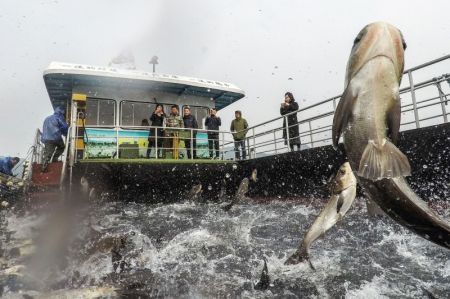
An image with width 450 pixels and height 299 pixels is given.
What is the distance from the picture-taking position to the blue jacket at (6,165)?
43.9ft

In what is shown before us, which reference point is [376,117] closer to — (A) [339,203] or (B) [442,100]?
(A) [339,203]

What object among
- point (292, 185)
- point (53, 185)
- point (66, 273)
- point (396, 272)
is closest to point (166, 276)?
point (66, 273)

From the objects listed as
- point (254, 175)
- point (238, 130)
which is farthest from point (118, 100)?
point (254, 175)

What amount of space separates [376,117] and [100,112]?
10.6m

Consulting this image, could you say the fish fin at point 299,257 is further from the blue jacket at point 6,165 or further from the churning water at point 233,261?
the blue jacket at point 6,165

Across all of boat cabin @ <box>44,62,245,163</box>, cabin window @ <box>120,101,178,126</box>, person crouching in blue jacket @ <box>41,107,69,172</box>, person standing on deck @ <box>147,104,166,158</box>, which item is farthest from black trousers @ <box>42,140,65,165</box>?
person standing on deck @ <box>147,104,166,158</box>

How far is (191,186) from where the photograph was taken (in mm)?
10766

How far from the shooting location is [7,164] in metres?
13.6

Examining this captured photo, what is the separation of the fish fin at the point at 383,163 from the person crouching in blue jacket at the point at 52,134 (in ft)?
31.7

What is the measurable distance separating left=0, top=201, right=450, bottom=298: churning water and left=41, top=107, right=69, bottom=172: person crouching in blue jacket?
3499mm

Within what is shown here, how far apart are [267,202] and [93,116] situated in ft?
20.8

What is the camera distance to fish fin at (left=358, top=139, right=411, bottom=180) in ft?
7.89

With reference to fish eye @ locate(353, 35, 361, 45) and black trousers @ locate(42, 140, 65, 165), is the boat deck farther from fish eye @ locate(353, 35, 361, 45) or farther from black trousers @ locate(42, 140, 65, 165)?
fish eye @ locate(353, 35, 361, 45)

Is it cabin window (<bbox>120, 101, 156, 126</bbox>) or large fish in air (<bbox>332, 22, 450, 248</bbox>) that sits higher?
cabin window (<bbox>120, 101, 156, 126</bbox>)
